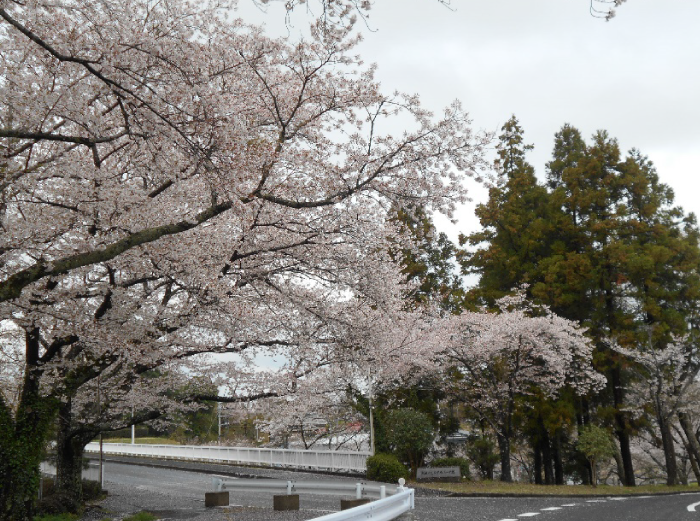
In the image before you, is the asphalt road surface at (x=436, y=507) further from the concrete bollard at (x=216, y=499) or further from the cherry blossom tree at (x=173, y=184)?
the cherry blossom tree at (x=173, y=184)

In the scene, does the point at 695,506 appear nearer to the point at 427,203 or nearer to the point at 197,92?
the point at 427,203

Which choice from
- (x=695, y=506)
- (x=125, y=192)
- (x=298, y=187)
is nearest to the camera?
(x=125, y=192)

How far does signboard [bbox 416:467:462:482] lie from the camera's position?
19.0 meters

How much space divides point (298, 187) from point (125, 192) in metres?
2.59

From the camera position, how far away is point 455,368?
24328 millimetres

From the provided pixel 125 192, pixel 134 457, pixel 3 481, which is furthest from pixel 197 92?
pixel 134 457

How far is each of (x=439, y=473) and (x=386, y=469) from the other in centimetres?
173

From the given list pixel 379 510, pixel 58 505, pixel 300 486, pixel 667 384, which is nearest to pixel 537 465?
pixel 667 384

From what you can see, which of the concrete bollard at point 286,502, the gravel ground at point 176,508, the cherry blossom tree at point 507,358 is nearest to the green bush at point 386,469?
the gravel ground at point 176,508

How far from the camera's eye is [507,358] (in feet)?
73.5

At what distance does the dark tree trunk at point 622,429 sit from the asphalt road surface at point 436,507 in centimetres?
924

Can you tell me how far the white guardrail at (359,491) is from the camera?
6.83m

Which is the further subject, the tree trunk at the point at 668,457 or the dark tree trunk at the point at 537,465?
the dark tree trunk at the point at 537,465

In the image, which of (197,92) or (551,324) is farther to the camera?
(551,324)
